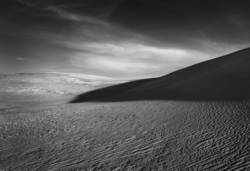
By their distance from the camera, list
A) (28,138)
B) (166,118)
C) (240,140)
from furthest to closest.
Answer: (166,118), (28,138), (240,140)

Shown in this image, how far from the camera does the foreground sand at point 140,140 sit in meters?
3.56

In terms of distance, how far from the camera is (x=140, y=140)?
4.59 meters

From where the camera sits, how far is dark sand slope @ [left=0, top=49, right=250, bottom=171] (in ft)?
11.7

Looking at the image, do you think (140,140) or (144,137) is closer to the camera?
(140,140)

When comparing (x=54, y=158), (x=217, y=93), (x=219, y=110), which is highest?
(x=217, y=93)

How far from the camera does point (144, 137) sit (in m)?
4.74

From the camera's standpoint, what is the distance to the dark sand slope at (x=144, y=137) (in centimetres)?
358

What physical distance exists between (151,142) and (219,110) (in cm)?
271

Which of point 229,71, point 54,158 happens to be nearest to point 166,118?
point 54,158

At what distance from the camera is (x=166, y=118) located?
587cm

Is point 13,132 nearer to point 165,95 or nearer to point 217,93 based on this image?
point 165,95

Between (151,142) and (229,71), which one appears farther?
(229,71)

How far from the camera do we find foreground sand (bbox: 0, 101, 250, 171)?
3.56m

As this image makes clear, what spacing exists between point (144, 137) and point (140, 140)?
0.61 ft
